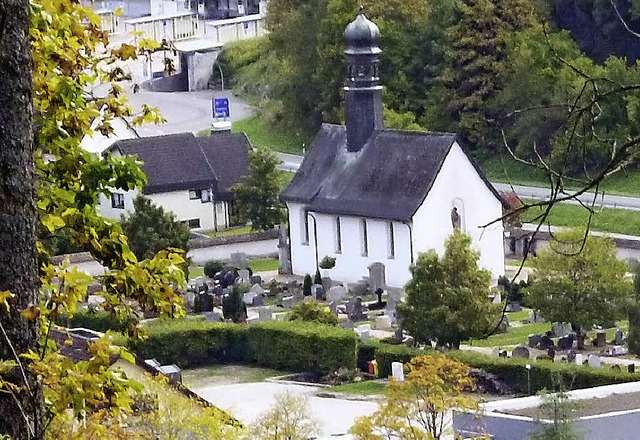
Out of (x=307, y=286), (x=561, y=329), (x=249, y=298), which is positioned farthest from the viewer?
(x=307, y=286)

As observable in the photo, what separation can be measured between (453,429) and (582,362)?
802 cm

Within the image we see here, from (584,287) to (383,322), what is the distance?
5.17 metres

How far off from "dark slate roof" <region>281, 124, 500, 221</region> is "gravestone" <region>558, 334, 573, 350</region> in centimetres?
1033

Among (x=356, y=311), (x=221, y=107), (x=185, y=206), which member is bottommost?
(x=356, y=311)

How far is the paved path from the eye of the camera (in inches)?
1166

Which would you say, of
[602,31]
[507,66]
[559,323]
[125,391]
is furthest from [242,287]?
[125,391]

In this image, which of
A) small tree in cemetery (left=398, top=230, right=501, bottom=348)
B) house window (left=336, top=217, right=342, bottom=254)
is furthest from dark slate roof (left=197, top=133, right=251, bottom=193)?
small tree in cemetery (left=398, top=230, right=501, bottom=348)

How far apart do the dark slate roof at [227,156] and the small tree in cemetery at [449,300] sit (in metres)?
20.9

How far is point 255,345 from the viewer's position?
120 feet

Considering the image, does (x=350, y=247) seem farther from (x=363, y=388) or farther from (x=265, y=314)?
(x=363, y=388)

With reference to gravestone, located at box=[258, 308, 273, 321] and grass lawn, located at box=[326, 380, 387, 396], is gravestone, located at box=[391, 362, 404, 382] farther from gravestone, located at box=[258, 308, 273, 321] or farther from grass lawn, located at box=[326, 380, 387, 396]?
gravestone, located at box=[258, 308, 273, 321]

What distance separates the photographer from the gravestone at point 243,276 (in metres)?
45.4

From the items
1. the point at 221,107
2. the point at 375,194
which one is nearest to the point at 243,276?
the point at 375,194

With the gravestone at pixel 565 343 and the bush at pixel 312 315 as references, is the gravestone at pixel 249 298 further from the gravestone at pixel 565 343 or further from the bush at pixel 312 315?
the gravestone at pixel 565 343
